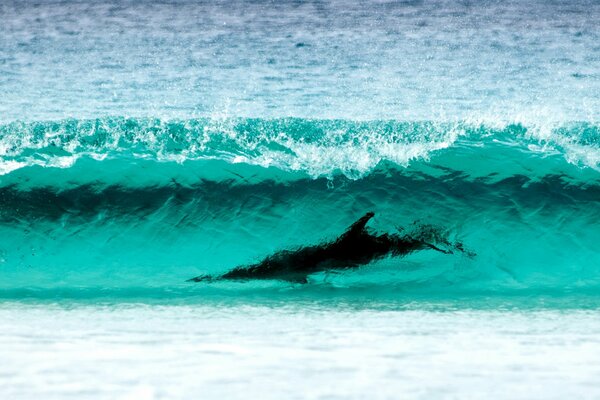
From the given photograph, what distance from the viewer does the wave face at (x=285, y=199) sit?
4.32 metres

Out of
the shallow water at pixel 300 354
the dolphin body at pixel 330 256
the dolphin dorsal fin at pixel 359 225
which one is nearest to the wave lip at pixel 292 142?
the dolphin dorsal fin at pixel 359 225

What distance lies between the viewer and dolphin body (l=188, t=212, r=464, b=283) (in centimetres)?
423

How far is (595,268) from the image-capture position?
4.39 metres

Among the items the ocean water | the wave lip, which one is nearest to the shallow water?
the ocean water

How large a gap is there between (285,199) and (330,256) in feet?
2.04

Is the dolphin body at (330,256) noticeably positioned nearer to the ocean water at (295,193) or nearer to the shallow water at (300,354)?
the ocean water at (295,193)

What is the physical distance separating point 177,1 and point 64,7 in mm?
1084

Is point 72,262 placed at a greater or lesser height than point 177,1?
lesser

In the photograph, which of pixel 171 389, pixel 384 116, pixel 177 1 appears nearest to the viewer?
pixel 171 389

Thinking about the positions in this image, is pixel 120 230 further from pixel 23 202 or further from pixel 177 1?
pixel 177 1

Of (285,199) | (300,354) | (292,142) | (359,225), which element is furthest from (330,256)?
(300,354)

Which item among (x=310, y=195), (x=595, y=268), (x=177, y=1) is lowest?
(x=595, y=268)

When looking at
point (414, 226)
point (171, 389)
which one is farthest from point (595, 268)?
point (171, 389)

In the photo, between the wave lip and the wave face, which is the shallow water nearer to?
the wave face
